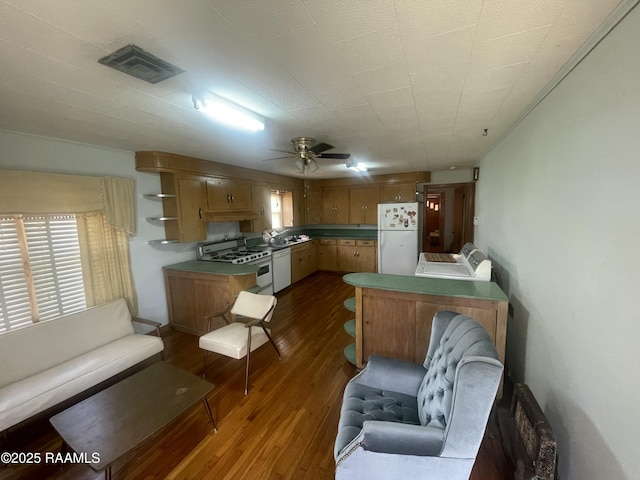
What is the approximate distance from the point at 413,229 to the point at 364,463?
13.7ft

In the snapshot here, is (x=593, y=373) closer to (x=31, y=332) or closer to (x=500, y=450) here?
(x=500, y=450)

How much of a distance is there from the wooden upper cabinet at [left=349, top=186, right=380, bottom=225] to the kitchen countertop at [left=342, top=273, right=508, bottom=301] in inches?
141

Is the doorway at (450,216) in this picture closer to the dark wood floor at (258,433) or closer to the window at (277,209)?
the window at (277,209)

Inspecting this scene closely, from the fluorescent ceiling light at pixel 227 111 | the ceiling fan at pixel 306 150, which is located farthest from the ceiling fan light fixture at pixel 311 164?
the fluorescent ceiling light at pixel 227 111

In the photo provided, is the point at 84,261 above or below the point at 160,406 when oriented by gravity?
above

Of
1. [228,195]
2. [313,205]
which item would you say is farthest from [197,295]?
[313,205]

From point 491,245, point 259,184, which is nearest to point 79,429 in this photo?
point 259,184

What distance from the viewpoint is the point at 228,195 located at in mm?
3977

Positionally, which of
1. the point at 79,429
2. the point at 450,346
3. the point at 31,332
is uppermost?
the point at 450,346

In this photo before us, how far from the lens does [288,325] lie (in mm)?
3564

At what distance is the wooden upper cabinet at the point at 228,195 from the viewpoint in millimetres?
3697

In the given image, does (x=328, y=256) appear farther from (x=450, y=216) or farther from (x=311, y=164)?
(x=311, y=164)

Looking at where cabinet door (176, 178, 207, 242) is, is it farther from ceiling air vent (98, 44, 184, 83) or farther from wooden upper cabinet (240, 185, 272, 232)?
ceiling air vent (98, 44, 184, 83)

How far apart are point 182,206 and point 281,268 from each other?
2150mm
